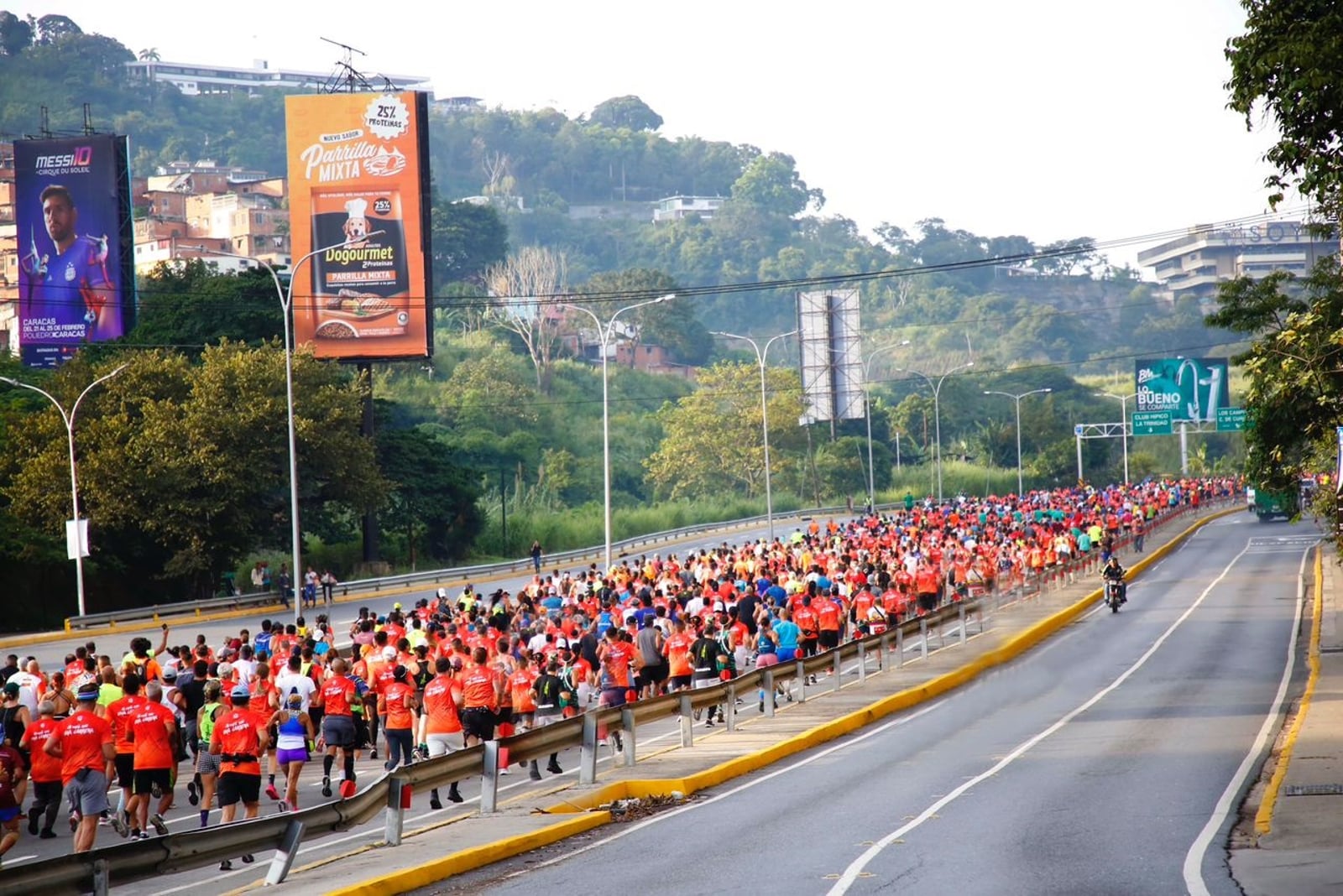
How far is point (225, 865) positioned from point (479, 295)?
134 meters

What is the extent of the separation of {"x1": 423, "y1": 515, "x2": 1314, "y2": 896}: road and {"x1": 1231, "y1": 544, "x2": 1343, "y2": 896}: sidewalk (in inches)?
11.1

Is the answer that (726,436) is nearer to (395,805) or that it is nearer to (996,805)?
(996,805)

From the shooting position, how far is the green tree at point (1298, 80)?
14484 mm

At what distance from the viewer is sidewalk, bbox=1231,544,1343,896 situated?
11.1m

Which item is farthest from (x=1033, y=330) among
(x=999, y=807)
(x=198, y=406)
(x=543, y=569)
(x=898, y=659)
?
(x=999, y=807)

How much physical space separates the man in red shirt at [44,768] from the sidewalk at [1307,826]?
11330mm

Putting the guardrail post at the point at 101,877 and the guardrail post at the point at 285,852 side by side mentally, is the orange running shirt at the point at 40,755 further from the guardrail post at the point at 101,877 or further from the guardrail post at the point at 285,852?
the guardrail post at the point at 101,877

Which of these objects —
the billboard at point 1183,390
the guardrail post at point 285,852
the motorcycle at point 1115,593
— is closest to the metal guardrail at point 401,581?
the billboard at point 1183,390

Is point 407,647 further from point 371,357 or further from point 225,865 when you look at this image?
point 371,357

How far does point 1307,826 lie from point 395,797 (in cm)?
771

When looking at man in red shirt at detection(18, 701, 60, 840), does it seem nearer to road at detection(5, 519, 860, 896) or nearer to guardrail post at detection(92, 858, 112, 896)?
road at detection(5, 519, 860, 896)

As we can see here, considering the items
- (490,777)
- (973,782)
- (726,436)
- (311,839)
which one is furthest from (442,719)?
(726,436)

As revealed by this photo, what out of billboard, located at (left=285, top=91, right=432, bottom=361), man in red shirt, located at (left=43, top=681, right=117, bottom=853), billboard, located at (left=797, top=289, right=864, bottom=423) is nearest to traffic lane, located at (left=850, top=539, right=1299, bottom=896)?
man in red shirt, located at (left=43, top=681, right=117, bottom=853)

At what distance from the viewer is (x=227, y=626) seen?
149 ft
